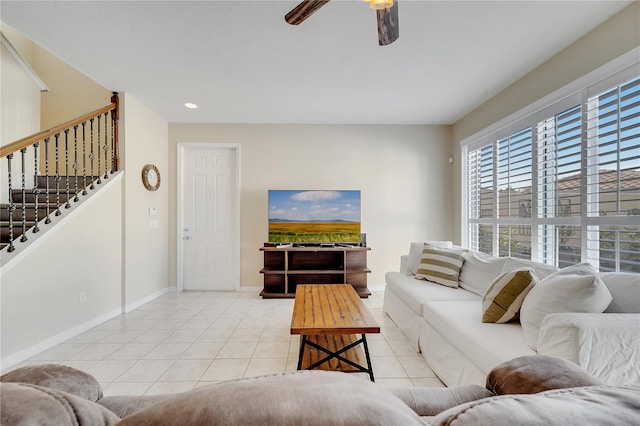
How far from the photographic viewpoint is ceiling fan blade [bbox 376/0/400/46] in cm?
151

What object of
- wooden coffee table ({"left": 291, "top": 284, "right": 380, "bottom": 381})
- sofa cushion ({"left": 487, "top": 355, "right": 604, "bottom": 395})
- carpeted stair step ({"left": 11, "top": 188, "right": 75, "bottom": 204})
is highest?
carpeted stair step ({"left": 11, "top": 188, "right": 75, "bottom": 204})

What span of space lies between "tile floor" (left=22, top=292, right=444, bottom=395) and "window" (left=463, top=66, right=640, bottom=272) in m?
1.62

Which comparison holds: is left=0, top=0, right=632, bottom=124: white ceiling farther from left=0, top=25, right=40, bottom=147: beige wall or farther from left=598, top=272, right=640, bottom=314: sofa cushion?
left=598, top=272, right=640, bottom=314: sofa cushion

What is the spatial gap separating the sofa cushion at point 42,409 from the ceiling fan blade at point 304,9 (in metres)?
1.72

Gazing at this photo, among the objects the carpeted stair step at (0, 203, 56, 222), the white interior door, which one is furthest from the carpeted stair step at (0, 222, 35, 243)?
the white interior door

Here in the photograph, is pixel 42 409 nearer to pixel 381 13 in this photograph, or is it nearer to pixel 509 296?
pixel 381 13

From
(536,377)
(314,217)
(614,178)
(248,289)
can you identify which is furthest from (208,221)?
(614,178)

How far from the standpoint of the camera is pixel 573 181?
7.63 feet

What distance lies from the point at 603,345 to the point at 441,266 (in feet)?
5.55

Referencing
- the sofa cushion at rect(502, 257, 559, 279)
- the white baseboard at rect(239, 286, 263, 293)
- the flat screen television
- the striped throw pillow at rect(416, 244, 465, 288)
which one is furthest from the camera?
the white baseboard at rect(239, 286, 263, 293)

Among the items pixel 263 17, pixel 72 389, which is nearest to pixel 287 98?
pixel 263 17

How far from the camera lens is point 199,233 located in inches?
172

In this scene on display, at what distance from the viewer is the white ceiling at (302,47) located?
6.49 feet

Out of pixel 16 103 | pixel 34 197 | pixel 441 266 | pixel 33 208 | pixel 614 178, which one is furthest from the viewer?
pixel 16 103
